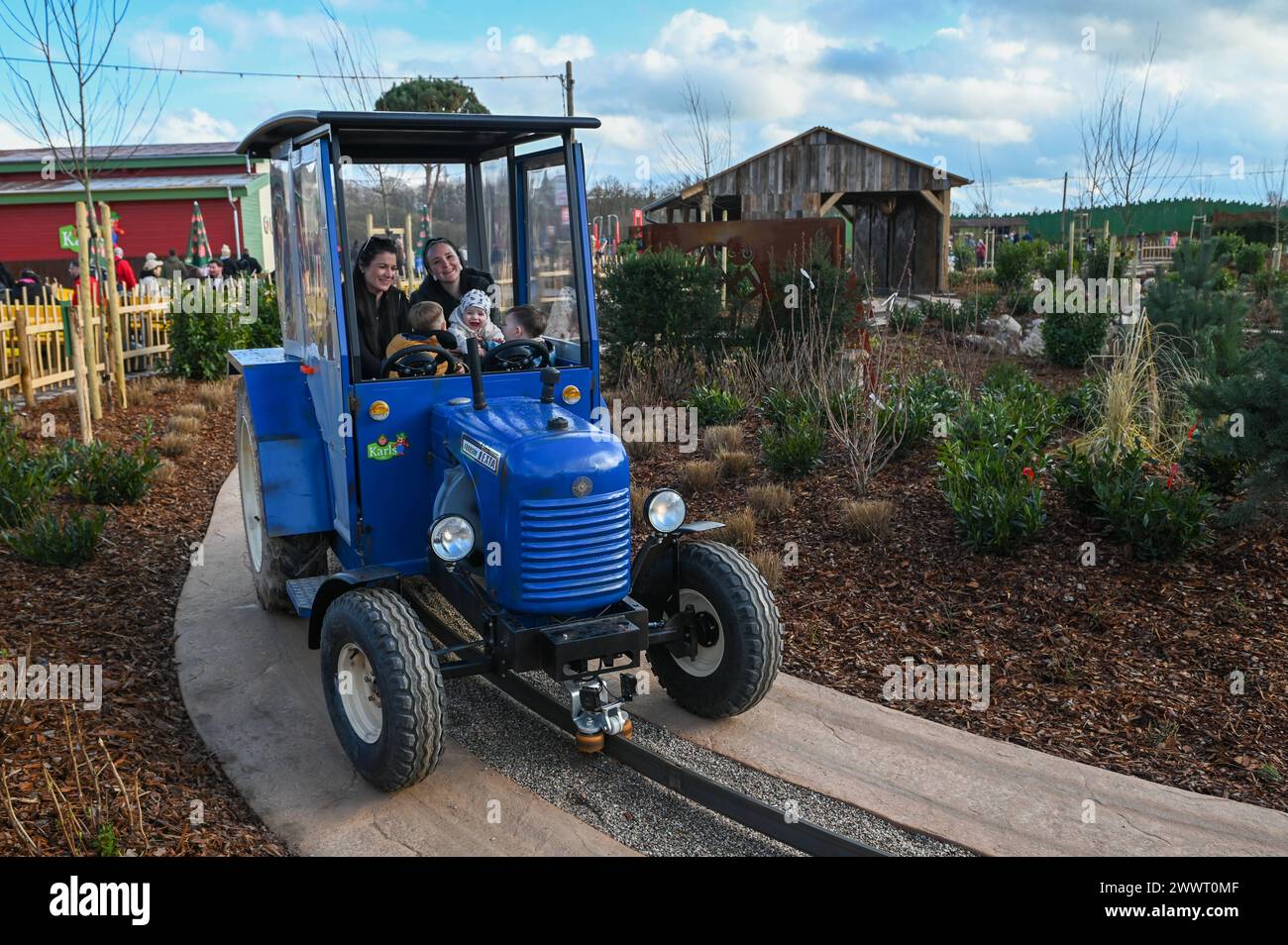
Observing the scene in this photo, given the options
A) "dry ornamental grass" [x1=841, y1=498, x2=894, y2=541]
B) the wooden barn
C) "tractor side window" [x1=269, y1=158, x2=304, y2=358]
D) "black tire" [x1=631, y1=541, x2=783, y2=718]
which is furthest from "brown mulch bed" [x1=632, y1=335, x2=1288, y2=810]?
the wooden barn

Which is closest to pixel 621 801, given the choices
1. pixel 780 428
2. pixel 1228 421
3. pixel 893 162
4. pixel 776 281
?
pixel 1228 421

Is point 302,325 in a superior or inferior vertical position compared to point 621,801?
superior

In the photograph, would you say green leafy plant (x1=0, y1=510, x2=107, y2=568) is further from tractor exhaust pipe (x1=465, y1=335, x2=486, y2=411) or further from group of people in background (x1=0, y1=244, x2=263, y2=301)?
group of people in background (x1=0, y1=244, x2=263, y2=301)

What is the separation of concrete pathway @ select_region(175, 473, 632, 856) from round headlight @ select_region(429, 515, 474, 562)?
936 mm

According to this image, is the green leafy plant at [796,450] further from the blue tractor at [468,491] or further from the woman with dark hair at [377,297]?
the woman with dark hair at [377,297]

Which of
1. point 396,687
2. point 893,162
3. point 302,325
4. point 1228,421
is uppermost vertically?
point 893,162

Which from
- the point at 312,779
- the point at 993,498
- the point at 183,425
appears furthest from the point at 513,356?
the point at 183,425

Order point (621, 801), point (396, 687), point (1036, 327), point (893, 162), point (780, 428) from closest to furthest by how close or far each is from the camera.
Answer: point (396, 687)
point (621, 801)
point (780, 428)
point (1036, 327)
point (893, 162)

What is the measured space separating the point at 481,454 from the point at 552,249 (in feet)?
5.18

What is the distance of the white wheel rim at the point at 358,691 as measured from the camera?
4.23m

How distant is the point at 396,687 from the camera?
12.7 feet

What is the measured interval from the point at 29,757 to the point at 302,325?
2.35 meters
